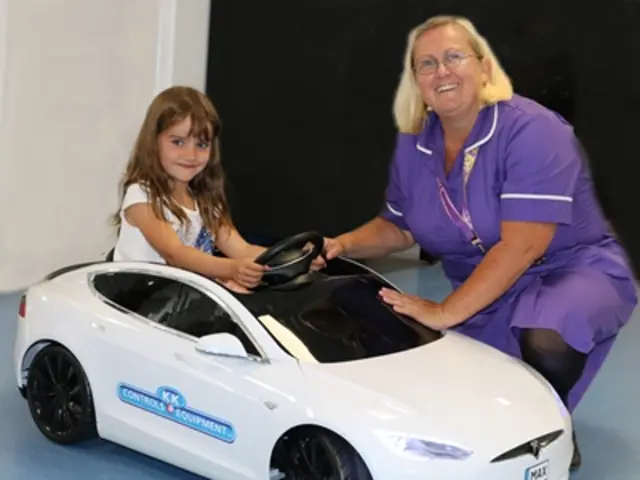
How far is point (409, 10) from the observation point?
194 inches

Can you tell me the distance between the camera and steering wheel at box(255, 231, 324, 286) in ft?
7.62

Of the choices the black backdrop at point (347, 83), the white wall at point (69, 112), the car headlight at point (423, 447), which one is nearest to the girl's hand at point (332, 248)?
Answer: the car headlight at point (423, 447)

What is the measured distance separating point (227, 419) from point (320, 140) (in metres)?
3.19

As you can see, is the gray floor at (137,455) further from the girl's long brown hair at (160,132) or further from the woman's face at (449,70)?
the woman's face at (449,70)

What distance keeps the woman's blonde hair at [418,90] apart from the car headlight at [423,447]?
1.02 meters

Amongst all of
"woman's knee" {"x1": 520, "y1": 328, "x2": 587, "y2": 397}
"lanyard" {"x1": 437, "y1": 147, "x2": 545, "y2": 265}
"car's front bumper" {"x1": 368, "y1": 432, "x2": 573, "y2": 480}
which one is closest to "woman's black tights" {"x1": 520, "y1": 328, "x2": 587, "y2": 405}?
"woman's knee" {"x1": 520, "y1": 328, "x2": 587, "y2": 397}

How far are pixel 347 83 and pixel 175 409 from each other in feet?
10.3

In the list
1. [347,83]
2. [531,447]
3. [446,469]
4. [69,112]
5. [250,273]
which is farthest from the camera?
[347,83]

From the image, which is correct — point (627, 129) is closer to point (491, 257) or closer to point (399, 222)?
point (399, 222)

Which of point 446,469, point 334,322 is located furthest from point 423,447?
point 334,322

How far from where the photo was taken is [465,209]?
2510 mm

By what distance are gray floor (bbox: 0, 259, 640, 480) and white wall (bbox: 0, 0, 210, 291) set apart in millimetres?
448

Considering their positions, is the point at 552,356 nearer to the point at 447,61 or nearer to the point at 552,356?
the point at 552,356

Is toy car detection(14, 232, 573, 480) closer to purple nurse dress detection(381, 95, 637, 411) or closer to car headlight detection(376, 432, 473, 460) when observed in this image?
car headlight detection(376, 432, 473, 460)
